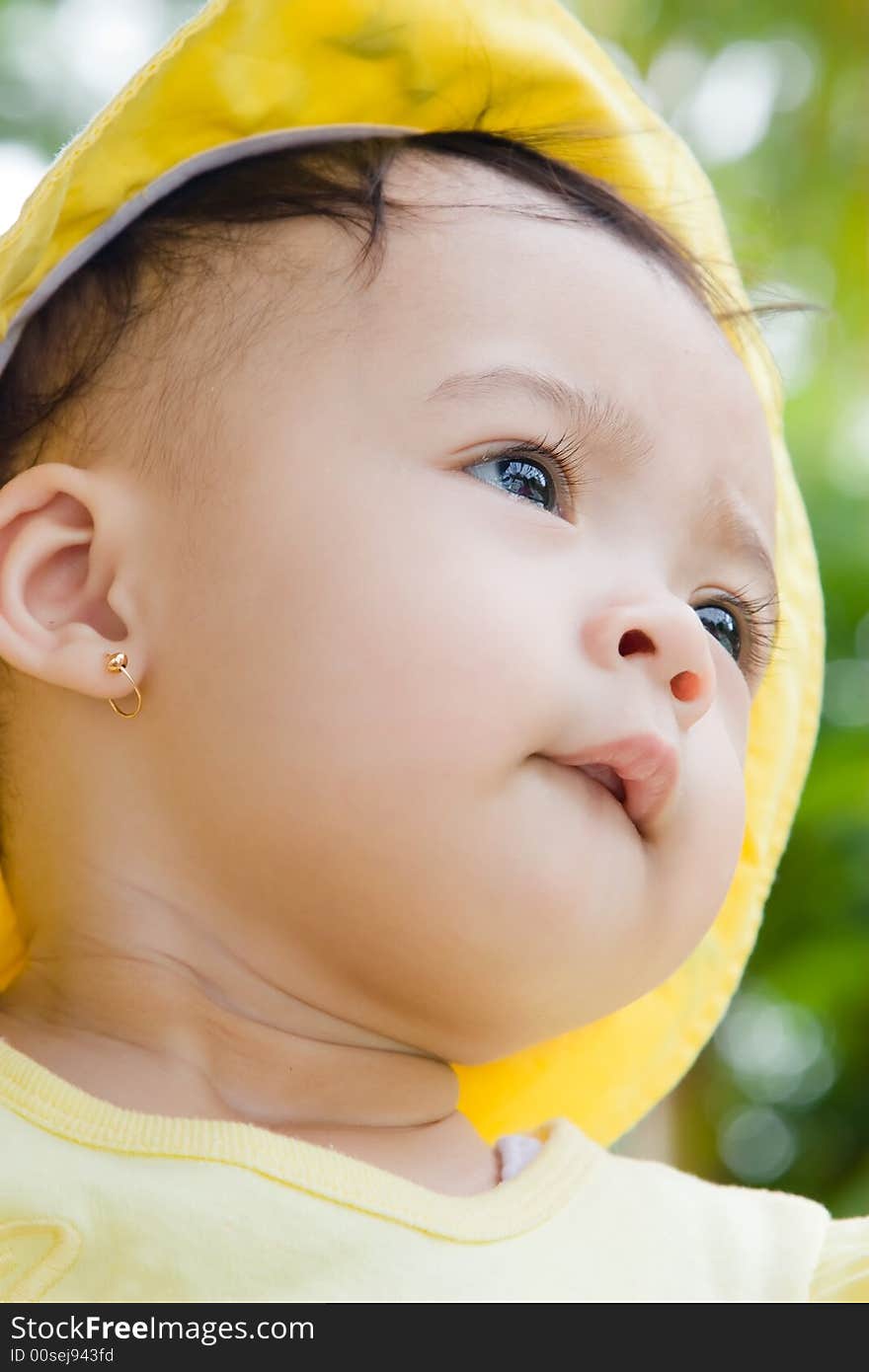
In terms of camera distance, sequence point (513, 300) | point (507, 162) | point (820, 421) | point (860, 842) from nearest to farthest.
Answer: point (513, 300) < point (507, 162) < point (860, 842) < point (820, 421)

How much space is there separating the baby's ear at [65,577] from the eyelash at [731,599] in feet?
0.86

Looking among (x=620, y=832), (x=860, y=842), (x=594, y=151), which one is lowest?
(x=620, y=832)

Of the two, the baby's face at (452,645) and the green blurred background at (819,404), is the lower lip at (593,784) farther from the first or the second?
the green blurred background at (819,404)

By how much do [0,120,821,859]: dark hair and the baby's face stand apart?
0.03 m

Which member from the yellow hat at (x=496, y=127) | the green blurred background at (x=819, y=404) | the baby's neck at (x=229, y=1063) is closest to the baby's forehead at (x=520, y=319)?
the yellow hat at (x=496, y=127)

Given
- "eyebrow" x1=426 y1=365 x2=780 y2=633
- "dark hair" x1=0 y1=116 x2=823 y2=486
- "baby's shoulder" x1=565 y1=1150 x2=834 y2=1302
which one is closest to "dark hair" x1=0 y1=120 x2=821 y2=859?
"dark hair" x1=0 y1=116 x2=823 y2=486

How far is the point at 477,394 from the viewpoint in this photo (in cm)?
100

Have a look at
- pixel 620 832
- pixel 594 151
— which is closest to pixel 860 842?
pixel 594 151

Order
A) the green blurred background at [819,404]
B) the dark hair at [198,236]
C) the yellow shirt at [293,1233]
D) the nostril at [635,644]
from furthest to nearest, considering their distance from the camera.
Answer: the green blurred background at [819,404]
the dark hair at [198,236]
the nostril at [635,644]
the yellow shirt at [293,1233]

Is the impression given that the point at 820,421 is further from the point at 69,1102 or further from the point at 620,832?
the point at 69,1102

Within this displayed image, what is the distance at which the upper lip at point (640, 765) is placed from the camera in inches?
37.3

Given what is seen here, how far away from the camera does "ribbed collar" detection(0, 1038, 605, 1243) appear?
0.90 meters
